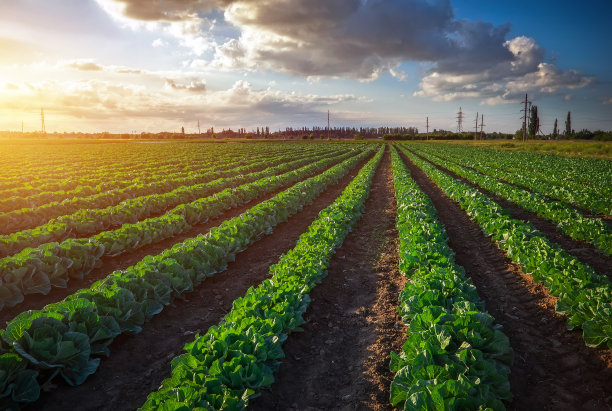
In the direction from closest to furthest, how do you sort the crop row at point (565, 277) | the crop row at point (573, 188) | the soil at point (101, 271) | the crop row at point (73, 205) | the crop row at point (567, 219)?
the crop row at point (565, 277), the soil at point (101, 271), the crop row at point (567, 219), the crop row at point (73, 205), the crop row at point (573, 188)

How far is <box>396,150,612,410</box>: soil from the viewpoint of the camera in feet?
14.1

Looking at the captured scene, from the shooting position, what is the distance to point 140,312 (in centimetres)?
566

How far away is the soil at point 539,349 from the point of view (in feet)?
14.1

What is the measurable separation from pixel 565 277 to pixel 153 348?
7472mm

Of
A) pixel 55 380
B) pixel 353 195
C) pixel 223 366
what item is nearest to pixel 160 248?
pixel 55 380

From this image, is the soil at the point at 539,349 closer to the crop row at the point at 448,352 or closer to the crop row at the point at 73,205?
the crop row at the point at 448,352

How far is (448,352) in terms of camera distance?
4.11 m

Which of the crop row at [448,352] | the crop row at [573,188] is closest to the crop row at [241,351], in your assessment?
the crop row at [448,352]

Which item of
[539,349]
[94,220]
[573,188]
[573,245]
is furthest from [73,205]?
[573,188]

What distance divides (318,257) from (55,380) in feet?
16.6

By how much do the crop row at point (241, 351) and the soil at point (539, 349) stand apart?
309 cm

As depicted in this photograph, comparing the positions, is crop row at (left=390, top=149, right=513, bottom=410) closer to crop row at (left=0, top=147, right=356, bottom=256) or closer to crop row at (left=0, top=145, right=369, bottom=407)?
crop row at (left=0, top=145, right=369, bottom=407)

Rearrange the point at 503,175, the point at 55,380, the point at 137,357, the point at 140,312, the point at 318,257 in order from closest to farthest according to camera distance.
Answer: the point at 55,380 < the point at 137,357 < the point at 140,312 < the point at 318,257 < the point at 503,175

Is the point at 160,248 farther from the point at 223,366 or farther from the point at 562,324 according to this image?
the point at 562,324
